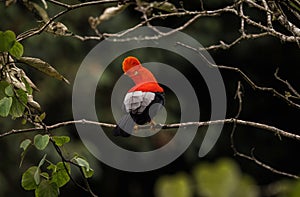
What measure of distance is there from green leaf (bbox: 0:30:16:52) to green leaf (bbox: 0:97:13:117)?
0.15 m

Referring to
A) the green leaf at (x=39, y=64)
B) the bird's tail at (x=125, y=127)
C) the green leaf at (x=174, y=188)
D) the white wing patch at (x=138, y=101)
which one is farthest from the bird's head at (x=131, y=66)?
the green leaf at (x=174, y=188)

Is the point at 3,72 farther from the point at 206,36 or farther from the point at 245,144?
the point at 245,144

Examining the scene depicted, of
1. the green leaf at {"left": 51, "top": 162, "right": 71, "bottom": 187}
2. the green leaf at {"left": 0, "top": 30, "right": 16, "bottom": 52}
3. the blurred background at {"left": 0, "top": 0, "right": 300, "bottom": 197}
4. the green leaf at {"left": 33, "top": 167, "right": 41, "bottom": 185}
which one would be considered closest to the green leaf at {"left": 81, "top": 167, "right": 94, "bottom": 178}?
the green leaf at {"left": 51, "top": 162, "right": 71, "bottom": 187}

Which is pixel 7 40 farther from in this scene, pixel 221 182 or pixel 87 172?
pixel 221 182

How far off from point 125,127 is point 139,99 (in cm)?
22

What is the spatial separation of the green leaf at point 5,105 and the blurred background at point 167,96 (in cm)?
371

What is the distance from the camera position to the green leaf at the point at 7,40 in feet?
5.47

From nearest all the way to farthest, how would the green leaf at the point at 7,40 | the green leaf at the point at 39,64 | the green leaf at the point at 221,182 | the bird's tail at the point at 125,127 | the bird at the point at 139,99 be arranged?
the green leaf at the point at 221,182, the green leaf at the point at 7,40, the green leaf at the point at 39,64, the bird's tail at the point at 125,127, the bird at the point at 139,99

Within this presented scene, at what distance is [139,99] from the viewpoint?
2.78 meters

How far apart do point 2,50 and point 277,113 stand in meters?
6.02

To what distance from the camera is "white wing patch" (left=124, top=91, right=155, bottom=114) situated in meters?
2.75

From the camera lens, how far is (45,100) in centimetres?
627

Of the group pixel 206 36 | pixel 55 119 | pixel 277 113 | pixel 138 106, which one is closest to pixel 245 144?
pixel 277 113

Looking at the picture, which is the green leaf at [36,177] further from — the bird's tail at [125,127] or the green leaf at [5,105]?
the bird's tail at [125,127]
